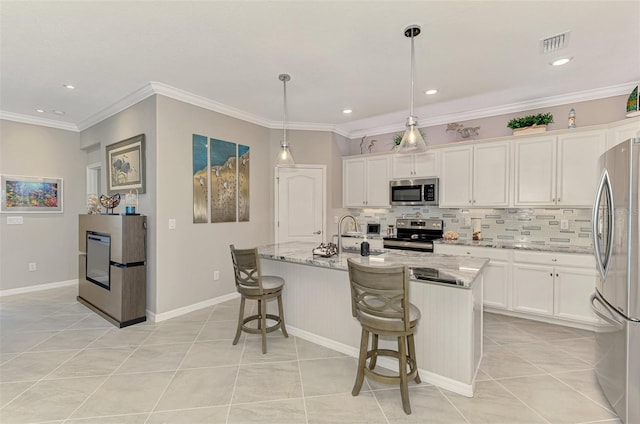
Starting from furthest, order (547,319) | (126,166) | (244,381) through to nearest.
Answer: (126,166)
(547,319)
(244,381)

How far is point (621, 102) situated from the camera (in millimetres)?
3529

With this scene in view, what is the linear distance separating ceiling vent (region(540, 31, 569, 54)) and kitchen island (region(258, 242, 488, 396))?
195 cm

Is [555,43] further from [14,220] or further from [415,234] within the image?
[14,220]

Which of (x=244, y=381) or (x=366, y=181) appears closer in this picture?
(x=244, y=381)

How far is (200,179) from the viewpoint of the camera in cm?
402

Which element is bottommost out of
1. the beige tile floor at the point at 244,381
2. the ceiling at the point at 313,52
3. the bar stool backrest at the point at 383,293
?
the beige tile floor at the point at 244,381

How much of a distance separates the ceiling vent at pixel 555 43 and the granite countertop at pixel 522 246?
84.8 inches

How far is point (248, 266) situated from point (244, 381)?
37.1 inches

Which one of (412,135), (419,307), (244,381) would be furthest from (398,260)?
(244,381)

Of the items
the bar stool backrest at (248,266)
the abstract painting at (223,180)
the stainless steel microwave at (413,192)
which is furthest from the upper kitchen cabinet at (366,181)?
the bar stool backrest at (248,266)

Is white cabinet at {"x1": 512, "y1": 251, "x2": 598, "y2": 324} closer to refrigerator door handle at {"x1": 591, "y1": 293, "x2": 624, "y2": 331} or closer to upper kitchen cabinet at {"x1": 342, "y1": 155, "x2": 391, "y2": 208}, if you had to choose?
refrigerator door handle at {"x1": 591, "y1": 293, "x2": 624, "y2": 331}

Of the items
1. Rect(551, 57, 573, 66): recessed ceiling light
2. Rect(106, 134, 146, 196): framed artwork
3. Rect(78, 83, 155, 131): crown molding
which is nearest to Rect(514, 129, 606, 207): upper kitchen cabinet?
Rect(551, 57, 573, 66): recessed ceiling light

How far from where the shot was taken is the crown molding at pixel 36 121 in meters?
4.60

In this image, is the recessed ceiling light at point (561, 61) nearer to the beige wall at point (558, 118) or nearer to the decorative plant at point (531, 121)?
the decorative plant at point (531, 121)
